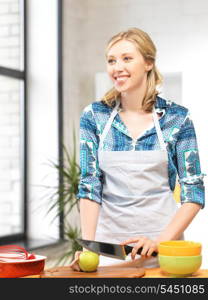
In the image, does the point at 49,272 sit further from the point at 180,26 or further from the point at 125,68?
the point at 180,26

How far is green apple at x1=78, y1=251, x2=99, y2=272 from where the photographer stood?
1923 mm

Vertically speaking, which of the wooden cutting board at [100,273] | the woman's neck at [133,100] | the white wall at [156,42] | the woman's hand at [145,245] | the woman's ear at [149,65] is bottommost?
the wooden cutting board at [100,273]

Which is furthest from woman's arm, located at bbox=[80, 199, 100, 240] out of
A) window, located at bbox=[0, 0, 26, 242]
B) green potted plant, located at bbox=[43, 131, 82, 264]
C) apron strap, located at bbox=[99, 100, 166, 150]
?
window, located at bbox=[0, 0, 26, 242]

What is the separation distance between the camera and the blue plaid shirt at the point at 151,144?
7.64ft

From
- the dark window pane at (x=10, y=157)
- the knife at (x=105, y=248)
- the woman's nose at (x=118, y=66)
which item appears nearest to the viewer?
the knife at (x=105, y=248)

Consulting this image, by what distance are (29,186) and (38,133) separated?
1.46 feet

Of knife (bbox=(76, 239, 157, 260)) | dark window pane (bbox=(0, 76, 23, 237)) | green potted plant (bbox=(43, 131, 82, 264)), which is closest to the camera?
knife (bbox=(76, 239, 157, 260))

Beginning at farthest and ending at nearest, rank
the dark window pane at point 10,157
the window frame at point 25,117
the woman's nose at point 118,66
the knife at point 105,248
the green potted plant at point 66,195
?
the window frame at point 25,117 < the dark window pane at point 10,157 < the green potted plant at point 66,195 < the woman's nose at point 118,66 < the knife at point 105,248

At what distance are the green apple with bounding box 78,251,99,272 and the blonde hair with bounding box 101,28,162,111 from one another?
2.35ft

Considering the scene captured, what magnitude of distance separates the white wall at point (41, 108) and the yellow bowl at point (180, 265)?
3289mm

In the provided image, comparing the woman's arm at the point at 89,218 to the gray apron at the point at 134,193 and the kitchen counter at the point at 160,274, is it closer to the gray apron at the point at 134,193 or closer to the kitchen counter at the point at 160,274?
the gray apron at the point at 134,193

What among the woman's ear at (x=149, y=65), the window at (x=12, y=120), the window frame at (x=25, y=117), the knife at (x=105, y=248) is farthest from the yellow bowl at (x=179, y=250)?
the window frame at (x=25, y=117)

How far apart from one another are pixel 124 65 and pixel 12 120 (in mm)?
2852

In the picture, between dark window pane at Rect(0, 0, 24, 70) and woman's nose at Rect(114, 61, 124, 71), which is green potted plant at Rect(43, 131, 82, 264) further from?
woman's nose at Rect(114, 61, 124, 71)
